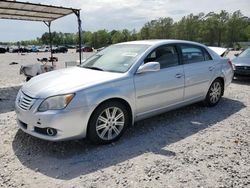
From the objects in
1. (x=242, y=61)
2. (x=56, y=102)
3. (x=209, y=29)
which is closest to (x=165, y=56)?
(x=56, y=102)

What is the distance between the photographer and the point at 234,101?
676 centimetres

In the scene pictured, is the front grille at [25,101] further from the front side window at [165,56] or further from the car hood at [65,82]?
the front side window at [165,56]

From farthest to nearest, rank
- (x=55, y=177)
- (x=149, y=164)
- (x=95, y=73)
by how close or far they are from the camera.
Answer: (x=95, y=73) < (x=149, y=164) < (x=55, y=177)

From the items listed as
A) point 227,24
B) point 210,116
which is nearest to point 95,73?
point 210,116

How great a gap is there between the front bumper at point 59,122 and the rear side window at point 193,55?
251cm

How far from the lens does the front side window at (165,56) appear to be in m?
4.79

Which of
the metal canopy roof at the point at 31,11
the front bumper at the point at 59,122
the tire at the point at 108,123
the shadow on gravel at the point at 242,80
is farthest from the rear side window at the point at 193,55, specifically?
the metal canopy roof at the point at 31,11

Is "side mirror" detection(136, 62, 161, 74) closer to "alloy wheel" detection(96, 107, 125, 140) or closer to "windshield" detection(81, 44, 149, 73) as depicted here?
"windshield" detection(81, 44, 149, 73)

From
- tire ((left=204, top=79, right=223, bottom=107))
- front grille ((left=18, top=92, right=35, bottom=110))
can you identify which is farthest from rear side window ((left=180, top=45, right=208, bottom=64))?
front grille ((left=18, top=92, right=35, bottom=110))

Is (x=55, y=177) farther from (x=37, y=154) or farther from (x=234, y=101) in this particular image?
(x=234, y=101)

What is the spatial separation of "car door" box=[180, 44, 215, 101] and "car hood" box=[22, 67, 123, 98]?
166 centimetres

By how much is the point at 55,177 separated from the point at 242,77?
8.37m

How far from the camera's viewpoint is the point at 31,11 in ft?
34.3

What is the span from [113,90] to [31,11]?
796cm
